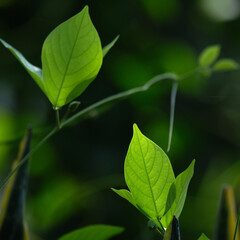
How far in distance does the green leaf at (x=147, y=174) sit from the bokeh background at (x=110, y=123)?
0.49 meters

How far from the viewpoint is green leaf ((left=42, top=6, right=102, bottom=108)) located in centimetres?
24

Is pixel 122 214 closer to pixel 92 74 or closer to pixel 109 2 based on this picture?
pixel 109 2

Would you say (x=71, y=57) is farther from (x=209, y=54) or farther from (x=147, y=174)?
(x=209, y=54)

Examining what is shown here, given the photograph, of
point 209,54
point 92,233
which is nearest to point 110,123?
point 209,54

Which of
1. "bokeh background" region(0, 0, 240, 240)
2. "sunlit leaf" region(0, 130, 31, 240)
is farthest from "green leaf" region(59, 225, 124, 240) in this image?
"bokeh background" region(0, 0, 240, 240)

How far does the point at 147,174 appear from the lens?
0.74 feet

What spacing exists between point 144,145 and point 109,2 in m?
0.60

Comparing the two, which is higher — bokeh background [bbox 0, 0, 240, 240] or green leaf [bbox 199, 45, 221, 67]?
green leaf [bbox 199, 45, 221, 67]

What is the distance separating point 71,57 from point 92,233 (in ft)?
0.37

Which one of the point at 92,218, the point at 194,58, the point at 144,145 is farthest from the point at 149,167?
the point at 194,58

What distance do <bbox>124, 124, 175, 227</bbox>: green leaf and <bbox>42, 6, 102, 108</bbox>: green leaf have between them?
5 cm

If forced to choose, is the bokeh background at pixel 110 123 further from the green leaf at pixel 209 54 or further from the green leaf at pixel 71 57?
the green leaf at pixel 71 57

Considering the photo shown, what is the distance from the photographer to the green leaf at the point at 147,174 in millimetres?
223

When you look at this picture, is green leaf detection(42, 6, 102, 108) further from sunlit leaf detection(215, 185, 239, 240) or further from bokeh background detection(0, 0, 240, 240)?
bokeh background detection(0, 0, 240, 240)
